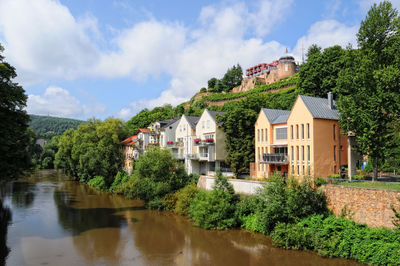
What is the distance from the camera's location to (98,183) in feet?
189

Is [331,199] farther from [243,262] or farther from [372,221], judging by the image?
[243,262]

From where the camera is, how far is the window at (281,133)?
32653 millimetres

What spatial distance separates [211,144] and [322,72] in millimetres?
17880

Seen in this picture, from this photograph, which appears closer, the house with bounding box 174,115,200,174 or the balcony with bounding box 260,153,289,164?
the balcony with bounding box 260,153,289,164

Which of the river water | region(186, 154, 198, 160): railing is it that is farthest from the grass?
region(186, 154, 198, 160): railing

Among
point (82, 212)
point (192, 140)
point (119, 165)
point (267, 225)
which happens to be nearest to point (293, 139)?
point (267, 225)

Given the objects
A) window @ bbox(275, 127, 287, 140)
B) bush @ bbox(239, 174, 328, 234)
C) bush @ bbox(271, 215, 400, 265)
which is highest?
window @ bbox(275, 127, 287, 140)

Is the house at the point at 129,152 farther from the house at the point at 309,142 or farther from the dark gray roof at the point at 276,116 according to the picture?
the house at the point at 309,142

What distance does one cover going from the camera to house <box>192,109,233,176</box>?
4247cm

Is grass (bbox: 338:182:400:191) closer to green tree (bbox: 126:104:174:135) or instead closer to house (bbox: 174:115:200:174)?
house (bbox: 174:115:200:174)

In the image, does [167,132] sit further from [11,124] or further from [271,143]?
[11,124]

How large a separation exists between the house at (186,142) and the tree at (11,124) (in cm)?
2401

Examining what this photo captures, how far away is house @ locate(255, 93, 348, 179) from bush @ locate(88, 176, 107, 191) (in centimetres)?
3252

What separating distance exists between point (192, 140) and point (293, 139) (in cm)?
1925
